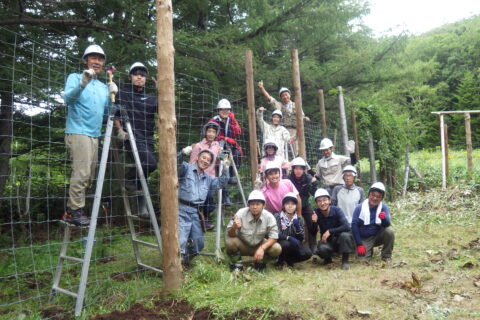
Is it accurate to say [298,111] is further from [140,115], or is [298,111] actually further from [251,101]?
[140,115]

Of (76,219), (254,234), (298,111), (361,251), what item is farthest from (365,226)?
(76,219)

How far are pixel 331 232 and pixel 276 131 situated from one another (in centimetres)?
200

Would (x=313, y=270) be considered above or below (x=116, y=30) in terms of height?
below

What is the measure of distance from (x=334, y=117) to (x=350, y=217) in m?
4.93

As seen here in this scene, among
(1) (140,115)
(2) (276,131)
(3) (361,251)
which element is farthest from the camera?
(2) (276,131)

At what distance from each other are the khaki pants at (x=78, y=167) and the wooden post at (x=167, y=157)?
0.73m

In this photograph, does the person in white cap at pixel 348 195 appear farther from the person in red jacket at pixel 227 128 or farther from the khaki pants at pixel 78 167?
the khaki pants at pixel 78 167

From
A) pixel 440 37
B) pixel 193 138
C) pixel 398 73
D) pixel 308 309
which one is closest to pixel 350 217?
pixel 308 309

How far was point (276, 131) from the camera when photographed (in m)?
6.35

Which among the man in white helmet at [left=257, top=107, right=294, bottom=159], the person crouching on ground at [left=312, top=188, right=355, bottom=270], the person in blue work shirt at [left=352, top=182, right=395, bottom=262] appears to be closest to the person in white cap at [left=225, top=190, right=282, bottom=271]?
the person crouching on ground at [left=312, top=188, right=355, bottom=270]

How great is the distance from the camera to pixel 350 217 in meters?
5.73

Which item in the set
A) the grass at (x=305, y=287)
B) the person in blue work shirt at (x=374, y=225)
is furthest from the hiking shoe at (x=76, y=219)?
the person in blue work shirt at (x=374, y=225)

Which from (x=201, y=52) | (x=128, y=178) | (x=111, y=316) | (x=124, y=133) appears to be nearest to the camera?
(x=111, y=316)

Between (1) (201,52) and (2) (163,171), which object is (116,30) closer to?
(1) (201,52)
